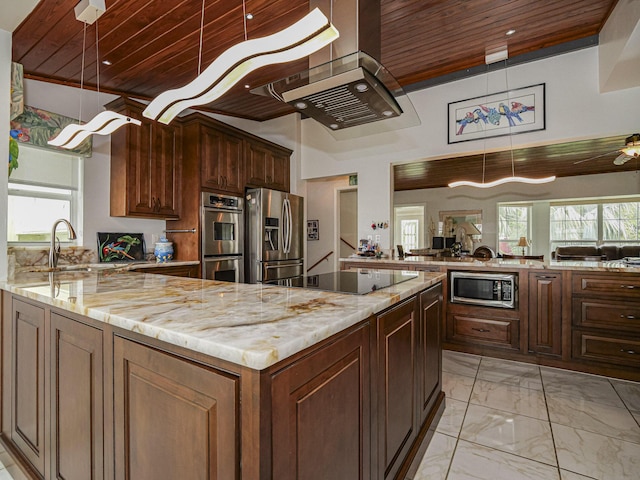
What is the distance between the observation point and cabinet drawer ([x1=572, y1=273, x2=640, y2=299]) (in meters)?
2.50

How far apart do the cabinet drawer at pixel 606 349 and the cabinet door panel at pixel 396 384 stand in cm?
199

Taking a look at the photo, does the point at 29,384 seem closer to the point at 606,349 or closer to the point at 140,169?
the point at 140,169

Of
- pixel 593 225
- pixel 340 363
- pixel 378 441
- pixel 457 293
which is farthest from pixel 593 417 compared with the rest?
pixel 593 225

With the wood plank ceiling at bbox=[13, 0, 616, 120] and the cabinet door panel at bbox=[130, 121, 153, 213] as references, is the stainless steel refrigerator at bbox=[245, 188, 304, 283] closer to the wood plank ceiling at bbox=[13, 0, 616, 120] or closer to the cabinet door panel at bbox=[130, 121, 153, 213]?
the cabinet door panel at bbox=[130, 121, 153, 213]

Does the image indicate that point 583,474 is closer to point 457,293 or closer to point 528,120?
point 457,293

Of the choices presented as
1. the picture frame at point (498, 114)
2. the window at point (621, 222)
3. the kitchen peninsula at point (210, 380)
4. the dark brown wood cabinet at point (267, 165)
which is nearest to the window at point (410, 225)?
the window at point (621, 222)

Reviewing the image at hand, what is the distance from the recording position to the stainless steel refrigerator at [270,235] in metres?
4.14

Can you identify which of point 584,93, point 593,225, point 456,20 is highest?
point 456,20

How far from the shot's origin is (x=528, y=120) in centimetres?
337

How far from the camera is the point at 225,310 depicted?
1014mm

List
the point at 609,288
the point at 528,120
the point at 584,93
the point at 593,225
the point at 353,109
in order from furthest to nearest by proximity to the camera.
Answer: the point at 593,225 < the point at 528,120 < the point at 584,93 < the point at 609,288 < the point at 353,109

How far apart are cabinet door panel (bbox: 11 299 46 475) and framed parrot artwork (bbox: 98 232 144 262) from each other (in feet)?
6.62

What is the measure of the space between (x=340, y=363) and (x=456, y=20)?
3.02 metres

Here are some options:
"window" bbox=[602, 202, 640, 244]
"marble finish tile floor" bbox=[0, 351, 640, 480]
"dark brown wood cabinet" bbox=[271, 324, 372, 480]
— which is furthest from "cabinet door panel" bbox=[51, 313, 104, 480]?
"window" bbox=[602, 202, 640, 244]
